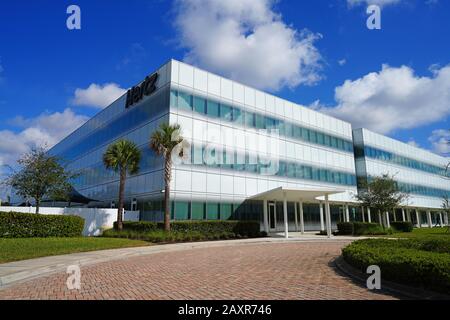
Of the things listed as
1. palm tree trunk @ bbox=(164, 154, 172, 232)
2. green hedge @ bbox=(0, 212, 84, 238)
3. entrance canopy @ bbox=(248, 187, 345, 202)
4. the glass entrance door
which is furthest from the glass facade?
green hedge @ bbox=(0, 212, 84, 238)

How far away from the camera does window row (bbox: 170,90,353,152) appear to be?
30.5 meters

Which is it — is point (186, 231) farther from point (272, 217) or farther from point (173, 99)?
point (272, 217)

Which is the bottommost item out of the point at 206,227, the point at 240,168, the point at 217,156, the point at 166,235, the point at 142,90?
the point at 166,235

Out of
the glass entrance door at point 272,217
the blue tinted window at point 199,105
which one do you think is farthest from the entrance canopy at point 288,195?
the blue tinted window at point 199,105

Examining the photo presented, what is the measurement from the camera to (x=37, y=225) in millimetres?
21438

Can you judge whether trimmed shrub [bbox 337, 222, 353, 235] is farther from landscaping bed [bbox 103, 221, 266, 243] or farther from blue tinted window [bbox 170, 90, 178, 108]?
blue tinted window [bbox 170, 90, 178, 108]

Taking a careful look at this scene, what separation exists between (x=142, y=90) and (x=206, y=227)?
15655 mm

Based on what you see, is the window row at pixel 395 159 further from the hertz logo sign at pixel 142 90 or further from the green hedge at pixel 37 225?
the green hedge at pixel 37 225

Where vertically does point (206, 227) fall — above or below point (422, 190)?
below

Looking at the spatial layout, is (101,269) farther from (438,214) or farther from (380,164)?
(438,214)

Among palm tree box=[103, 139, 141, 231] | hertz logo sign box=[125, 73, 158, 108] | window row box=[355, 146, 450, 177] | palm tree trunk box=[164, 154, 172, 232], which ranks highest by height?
hertz logo sign box=[125, 73, 158, 108]

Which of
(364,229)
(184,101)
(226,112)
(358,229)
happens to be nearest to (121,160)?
(184,101)

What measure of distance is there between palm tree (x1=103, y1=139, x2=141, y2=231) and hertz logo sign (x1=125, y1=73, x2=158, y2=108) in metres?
6.55
